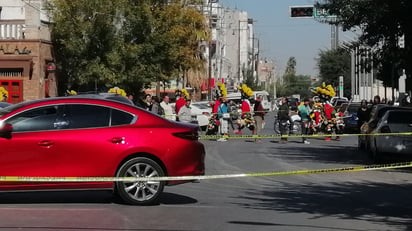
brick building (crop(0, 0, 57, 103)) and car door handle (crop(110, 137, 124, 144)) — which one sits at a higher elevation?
brick building (crop(0, 0, 57, 103))

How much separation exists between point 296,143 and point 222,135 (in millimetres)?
2904

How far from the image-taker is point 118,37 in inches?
1423

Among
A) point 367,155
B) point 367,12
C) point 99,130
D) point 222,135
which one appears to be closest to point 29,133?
point 99,130

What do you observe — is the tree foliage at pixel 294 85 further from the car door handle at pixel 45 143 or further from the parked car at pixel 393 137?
the car door handle at pixel 45 143

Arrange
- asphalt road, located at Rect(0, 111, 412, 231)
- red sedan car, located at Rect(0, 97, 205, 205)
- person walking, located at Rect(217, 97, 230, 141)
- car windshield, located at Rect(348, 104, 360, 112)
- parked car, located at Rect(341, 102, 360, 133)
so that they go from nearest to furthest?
1. asphalt road, located at Rect(0, 111, 412, 231)
2. red sedan car, located at Rect(0, 97, 205, 205)
3. person walking, located at Rect(217, 97, 230, 141)
4. parked car, located at Rect(341, 102, 360, 133)
5. car windshield, located at Rect(348, 104, 360, 112)

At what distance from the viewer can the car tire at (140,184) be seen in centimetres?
1030

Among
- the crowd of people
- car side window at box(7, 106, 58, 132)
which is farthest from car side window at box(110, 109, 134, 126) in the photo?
the crowd of people

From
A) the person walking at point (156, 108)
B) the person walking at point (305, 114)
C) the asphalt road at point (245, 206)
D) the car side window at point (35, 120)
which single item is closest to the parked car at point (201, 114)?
the person walking at point (305, 114)

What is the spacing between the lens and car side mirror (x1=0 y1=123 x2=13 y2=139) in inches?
385

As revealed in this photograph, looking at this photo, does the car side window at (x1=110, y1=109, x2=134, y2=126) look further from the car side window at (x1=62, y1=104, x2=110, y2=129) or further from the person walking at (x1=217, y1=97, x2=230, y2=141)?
the person walking at (x1=217, y1=97, x2=230, y2=141)

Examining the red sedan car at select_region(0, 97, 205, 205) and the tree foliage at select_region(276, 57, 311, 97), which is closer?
the red sedan car at select_region(0, 97, 205, 205)

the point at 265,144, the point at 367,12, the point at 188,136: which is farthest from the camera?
the point at 265,144

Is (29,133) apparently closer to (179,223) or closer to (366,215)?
(179,223)

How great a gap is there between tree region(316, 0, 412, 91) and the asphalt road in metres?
3.79
